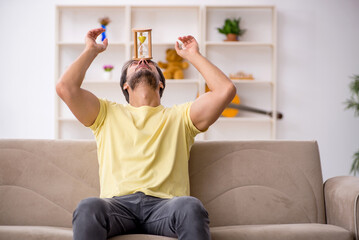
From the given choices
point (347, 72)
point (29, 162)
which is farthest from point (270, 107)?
point (29, 162)

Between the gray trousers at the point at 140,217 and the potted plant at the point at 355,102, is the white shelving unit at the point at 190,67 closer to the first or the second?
the potted plant at the point at 355,102

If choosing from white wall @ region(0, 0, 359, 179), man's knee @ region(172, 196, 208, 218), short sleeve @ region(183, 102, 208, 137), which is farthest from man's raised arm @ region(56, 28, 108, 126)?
white wall @ region(0, 0, 359, 179)

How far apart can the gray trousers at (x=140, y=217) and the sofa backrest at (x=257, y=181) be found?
0.43m

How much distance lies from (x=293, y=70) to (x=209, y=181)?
3.21 metres

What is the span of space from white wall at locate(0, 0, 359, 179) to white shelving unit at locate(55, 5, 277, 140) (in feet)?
0.41

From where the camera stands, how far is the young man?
5.70ft

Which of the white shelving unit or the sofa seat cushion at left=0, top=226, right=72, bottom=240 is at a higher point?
the white shelving unit

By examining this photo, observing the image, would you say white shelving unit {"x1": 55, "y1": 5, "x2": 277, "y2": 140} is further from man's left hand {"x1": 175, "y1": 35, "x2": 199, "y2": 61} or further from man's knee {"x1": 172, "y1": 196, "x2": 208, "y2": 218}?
man's knee {"x1": 172, "y1": 196, "x2": 208, "y2": 218}

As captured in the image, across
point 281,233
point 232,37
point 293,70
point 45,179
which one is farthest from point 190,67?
point 281,233

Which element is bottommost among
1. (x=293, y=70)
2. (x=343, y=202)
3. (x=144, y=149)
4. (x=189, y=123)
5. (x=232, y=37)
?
(x=343, y=202)

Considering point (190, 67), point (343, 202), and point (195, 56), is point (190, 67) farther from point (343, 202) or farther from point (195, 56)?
point (343, 202)

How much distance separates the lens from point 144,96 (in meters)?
2.12

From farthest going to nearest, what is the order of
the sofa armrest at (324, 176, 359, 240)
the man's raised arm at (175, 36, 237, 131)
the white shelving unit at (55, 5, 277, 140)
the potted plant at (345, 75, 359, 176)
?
the white shelving unit at (55, 5, 277, 140) < the potted plant at (345, 75, 359, 176) < the man's raised arm at (175, 36, 237, 131) < the sofa armrest at (324, 176, 359, 240)

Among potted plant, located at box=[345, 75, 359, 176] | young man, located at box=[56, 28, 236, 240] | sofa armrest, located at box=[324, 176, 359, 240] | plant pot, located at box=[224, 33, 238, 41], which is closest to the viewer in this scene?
young man, located at box=[56, 28, 236, 240]
